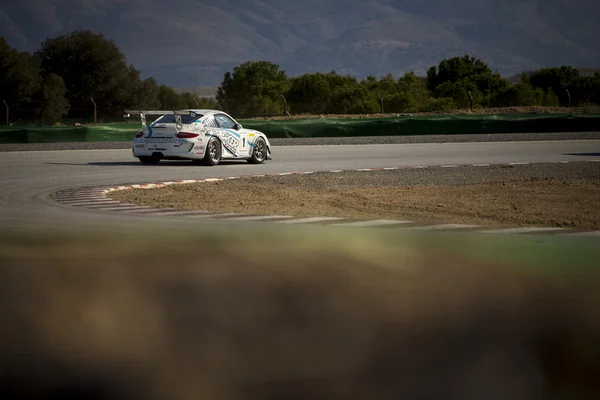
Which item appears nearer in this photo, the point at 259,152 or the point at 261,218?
the point at 261,218

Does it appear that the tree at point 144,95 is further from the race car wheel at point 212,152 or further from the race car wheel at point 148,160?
the race car wheel at point 212,152

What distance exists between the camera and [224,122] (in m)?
22.5

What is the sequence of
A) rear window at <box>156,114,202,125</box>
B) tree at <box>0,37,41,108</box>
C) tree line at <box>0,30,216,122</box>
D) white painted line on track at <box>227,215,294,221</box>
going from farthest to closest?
tree line at <box>0,30,216,122</box>, tree at <box>0,37,41,108</box>, rear window at <box>156,114,202,125</box>, white painted line on track at <box>227,215,294,221</box>

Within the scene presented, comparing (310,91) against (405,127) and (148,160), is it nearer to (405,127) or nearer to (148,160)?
(405,127)

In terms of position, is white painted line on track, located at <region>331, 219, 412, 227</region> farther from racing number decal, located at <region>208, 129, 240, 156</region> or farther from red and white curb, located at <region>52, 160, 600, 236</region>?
racing number decal, located at <region>208, 129, 240, 156</region>

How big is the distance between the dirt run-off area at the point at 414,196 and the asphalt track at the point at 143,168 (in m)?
1.36

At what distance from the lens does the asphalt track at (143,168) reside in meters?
11.5

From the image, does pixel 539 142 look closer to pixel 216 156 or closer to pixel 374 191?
pixel 216 156

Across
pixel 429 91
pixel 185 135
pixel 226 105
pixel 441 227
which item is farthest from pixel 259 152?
pixel 429 91

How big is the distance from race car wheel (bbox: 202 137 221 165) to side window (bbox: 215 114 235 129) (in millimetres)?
455

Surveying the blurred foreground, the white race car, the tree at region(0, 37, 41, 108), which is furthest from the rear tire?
the tree at region(0, 37, 41, 108)

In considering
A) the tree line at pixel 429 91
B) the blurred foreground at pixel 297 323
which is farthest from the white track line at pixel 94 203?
the tree line at pixel 429 91

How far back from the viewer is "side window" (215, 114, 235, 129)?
22328 mm

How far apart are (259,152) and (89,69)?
7810 cm
